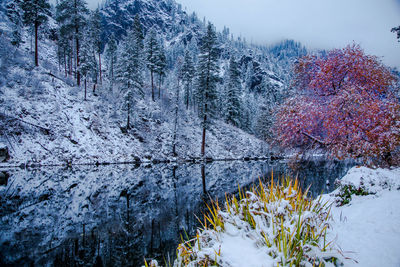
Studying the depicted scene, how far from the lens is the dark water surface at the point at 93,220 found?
5.85 m

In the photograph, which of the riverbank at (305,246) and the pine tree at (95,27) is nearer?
the riverbank at (305,246)

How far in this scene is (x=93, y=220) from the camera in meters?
8.34

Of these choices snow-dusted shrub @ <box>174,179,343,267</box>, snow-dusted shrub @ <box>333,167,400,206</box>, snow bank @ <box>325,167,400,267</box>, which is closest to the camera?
snow-dusted shrub @ <box>174,179,343,267</box>

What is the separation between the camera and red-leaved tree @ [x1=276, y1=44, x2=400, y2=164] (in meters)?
5.81

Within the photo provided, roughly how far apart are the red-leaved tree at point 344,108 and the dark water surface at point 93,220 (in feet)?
4.43

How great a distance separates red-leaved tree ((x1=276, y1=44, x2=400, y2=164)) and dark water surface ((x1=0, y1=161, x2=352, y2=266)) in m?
1.35

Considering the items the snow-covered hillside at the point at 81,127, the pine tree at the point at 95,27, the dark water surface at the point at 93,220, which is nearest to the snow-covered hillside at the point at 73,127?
the snow-covered hillside at the point at 81,127

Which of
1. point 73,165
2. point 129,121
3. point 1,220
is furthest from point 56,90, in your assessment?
point 1,220

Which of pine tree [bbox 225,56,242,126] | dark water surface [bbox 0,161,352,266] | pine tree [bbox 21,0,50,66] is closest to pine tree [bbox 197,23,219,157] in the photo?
dark water surface [bbox 0,161,352,266]

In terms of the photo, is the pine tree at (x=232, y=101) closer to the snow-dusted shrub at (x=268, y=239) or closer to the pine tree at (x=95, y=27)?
the pine tree at (x=95, y=27)

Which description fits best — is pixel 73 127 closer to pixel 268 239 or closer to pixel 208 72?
pixel 208 72

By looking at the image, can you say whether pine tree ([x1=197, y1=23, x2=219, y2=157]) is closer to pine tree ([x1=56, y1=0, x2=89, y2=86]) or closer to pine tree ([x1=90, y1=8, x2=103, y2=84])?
pine tree ([x1=56, y1=0, x2=89, y2=86])

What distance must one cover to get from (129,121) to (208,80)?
14.7 metres

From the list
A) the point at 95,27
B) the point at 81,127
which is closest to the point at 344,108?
the point at 81,127
